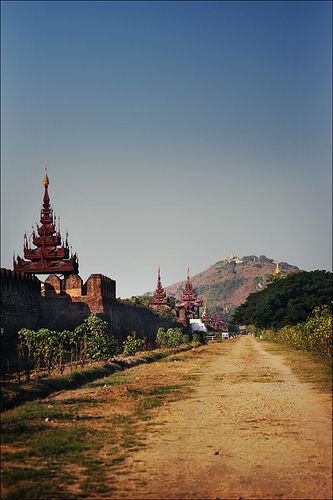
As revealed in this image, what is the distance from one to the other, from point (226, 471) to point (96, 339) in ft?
74.7

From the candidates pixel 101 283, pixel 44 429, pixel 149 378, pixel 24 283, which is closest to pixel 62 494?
pixel 44 429

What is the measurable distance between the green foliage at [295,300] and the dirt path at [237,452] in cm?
3077

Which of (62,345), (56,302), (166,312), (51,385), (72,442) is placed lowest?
(51,385)

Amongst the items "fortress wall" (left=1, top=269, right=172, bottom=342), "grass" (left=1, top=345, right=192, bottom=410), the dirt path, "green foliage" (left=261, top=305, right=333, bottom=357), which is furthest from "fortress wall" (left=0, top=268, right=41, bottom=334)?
the dirt path

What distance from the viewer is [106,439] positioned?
1113 centimetres

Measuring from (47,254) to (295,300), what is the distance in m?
19.0

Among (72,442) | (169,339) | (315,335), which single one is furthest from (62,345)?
(169,339)

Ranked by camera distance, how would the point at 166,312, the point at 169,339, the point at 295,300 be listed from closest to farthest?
the point at 295,300 → the point at 169,339 → the point at 166,312

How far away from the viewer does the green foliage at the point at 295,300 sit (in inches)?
1783

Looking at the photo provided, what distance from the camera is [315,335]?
29750 mm

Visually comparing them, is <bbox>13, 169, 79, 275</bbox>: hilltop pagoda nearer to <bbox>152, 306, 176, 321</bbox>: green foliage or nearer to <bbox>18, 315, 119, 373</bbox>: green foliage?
<bbox>18, 315, 119, 373</bbox>: green foliage

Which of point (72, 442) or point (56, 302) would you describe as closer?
A: point (72, 442)

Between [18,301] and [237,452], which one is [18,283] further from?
[237,452]

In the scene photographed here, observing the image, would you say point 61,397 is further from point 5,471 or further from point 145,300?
point 145,300
